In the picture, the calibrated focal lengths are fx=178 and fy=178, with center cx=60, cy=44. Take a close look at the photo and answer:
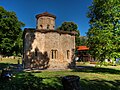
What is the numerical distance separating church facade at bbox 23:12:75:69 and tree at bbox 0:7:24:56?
7.84 meters

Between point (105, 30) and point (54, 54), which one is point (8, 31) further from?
point (105, 30)

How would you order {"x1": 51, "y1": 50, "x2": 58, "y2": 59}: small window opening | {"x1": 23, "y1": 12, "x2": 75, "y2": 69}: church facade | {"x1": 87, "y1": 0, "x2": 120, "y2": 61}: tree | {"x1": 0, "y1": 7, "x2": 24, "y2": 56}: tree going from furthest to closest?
{"x1": 0, "y1": 7, "x2": 24, "y2": 56}: tree, {"x1": 51, "y1": 50, "x2": 58, "y2": 59}: small window opening, {"x1": 23, "y1": 12, "x2": 75, "y2": 69}: church facade, {"x1": 87, "y1": 0, "x2": 120, "y2": 61}: tree

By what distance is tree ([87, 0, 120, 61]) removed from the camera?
24219 millimetres

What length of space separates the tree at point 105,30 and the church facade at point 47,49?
5.84 meters

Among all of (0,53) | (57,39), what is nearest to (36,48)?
(57,39)

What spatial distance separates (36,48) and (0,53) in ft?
42.3

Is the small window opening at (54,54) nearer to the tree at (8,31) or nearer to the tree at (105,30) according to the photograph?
the tree at (105,30)

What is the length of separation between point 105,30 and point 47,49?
11.1 meters

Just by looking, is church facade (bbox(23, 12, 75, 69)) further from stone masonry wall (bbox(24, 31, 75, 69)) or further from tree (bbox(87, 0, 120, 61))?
tree (bbox(87, 0, 120, 61))

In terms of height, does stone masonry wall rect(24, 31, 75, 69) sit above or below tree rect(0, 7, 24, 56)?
below

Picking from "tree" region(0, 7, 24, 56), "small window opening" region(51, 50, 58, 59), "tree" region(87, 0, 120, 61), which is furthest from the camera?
"tree" region(0, 7, 24, 56)

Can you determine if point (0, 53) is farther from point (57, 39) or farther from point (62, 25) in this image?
point (62, 25)

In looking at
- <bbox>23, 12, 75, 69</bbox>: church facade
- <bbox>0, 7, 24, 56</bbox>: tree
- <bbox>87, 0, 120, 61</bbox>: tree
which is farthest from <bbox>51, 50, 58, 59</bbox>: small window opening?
<bbox>0, 7, 24, 56</bbox>: tree

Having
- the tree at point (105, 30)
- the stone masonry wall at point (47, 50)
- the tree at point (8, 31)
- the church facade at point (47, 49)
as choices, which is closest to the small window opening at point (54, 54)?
the church facade at point (47, 49)
